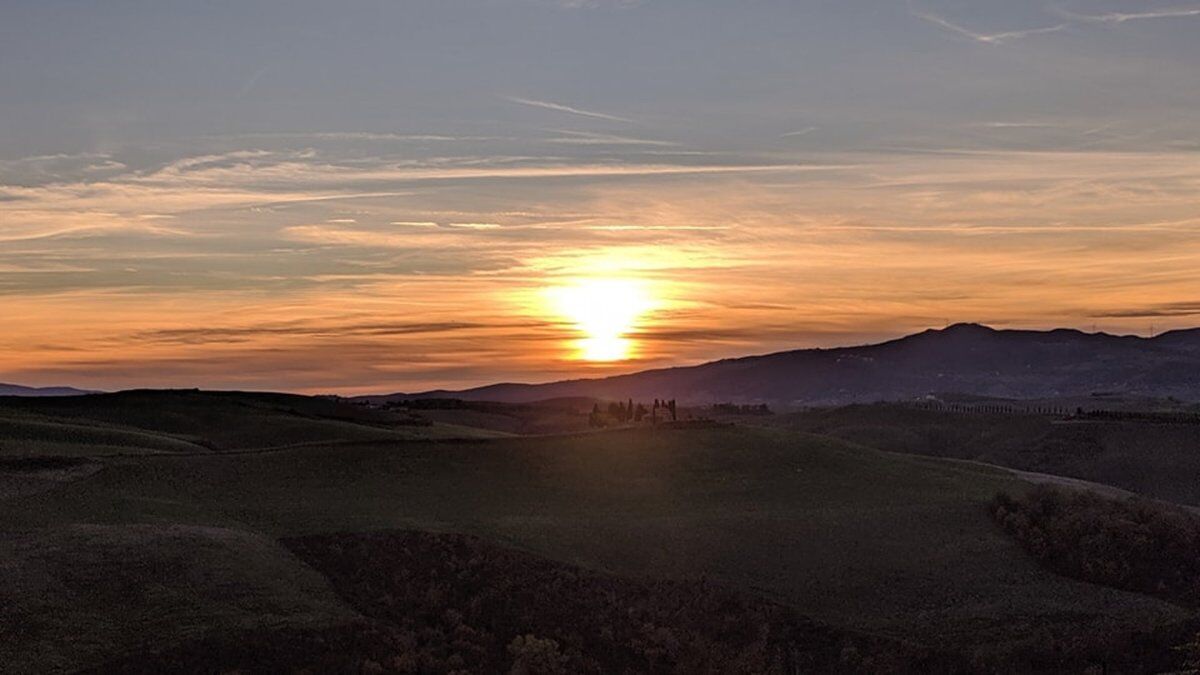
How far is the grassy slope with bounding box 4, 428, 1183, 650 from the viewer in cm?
5256

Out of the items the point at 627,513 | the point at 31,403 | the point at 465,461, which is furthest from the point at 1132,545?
the point at 31,403

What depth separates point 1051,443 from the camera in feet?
440

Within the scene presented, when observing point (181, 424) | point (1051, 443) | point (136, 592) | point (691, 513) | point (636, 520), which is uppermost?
Answer: point (181, 424)

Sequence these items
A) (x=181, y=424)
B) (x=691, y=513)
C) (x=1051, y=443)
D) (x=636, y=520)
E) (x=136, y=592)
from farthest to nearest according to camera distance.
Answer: (x=1051, y=443) < (x=181, y=424) < (x=691, y=513) < (x=636, y=520) < (x=136, y=592)

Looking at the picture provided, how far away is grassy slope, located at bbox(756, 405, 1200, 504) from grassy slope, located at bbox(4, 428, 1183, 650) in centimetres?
4686

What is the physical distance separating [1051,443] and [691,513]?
84.1 meters

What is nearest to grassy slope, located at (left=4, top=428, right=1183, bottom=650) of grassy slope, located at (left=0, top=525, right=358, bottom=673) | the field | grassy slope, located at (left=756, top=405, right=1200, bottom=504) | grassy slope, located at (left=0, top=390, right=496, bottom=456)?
the field

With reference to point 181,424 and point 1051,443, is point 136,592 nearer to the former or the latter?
point 181,424

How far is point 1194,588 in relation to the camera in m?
56.5

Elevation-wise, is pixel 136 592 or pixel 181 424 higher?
pixel 181 424

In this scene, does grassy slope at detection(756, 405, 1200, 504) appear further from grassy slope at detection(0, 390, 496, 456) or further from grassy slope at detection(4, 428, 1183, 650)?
grassy slope at detection(0, 390, 496, 456)

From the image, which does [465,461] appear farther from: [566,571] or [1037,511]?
[1037,511]

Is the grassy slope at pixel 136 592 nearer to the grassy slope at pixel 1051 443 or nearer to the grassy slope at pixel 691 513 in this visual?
the grassy slope at pixel 691 513

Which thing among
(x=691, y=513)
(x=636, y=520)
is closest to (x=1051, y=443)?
(x=691, y=513)
